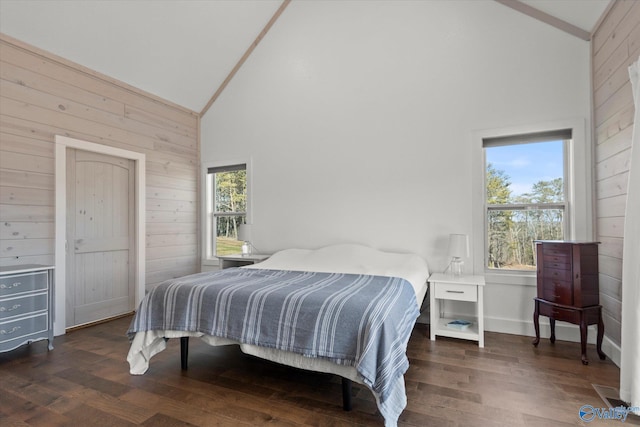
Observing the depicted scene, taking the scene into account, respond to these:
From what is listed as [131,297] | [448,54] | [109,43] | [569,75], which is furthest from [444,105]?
[131,297]

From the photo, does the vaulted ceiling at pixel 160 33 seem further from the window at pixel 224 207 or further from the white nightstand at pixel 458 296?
the white nightstand at pixel 458 296

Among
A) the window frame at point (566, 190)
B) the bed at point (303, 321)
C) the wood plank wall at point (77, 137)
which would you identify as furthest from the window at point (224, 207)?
the window frame at point (566, 190)

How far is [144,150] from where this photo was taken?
13.6ft

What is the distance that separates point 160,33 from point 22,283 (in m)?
2.91

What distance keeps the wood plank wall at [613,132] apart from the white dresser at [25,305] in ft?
15.2

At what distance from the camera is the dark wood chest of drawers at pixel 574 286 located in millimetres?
2533

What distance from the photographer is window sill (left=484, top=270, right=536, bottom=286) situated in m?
3.14

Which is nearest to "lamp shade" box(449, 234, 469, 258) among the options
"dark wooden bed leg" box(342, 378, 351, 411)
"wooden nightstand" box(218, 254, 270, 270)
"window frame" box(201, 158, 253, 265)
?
"dark wooden bed leg" box(342, 378, 351, 411)

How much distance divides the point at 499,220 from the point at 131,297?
435 centimetres

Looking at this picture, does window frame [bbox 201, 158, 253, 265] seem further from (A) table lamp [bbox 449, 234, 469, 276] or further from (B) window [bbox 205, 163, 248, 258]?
(A) table lamp [bbox 449, 234, 469, 276]

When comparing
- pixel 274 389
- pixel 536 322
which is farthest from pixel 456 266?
pixel 274 389

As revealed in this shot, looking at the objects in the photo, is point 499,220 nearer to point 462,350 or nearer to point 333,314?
point 462,350

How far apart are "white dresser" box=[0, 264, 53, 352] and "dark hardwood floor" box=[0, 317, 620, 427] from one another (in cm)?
17

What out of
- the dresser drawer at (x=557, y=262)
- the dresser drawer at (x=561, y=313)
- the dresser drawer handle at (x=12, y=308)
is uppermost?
the dresser drawer at (x=557, y=262)
